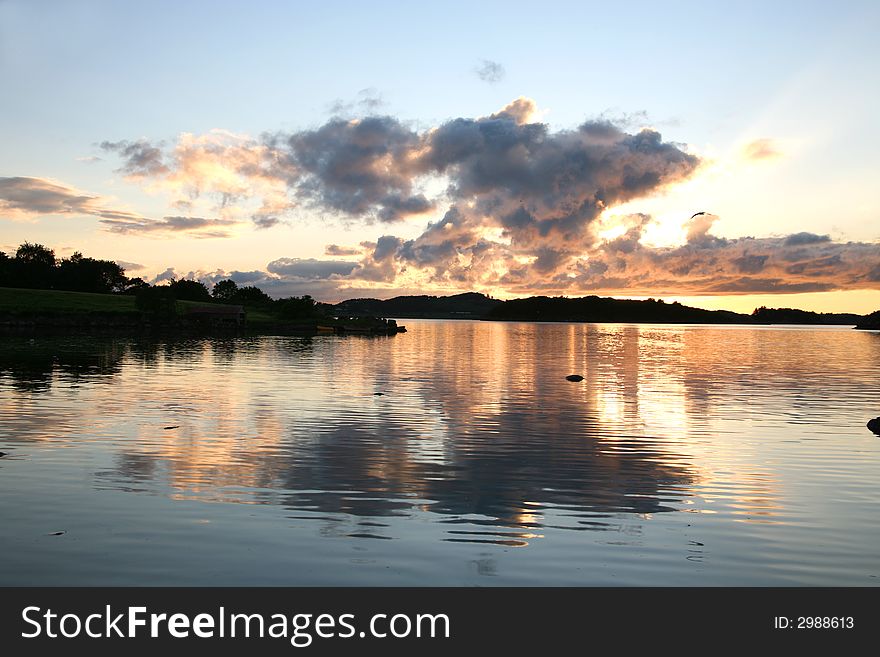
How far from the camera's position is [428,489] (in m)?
20.6

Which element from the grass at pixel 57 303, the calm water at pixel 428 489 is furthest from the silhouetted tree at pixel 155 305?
the calm water at pixel 428 489

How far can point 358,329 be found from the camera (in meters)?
191

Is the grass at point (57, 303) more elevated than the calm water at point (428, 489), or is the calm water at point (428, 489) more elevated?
the grass at point (57, 303)

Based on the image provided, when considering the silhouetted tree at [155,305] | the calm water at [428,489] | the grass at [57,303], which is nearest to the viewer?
the calm water at [428,489]

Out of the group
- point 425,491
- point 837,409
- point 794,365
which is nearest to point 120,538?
point 425,491

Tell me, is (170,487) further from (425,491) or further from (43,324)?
(43,324)

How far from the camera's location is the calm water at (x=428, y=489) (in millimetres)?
13734

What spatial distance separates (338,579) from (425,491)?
765 centimetres

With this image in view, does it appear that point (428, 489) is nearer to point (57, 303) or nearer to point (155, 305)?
point (155, 305)

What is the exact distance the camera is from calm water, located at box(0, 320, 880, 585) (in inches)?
541

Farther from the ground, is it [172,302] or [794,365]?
[172,302]

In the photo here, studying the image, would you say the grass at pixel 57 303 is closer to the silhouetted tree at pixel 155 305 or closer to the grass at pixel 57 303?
the grass at pixel 57 303

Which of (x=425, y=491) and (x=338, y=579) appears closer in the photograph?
(x=338, y=579)
